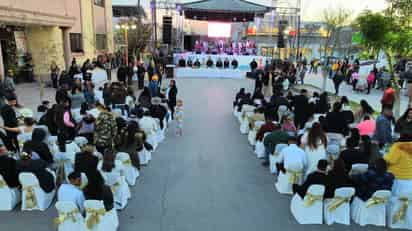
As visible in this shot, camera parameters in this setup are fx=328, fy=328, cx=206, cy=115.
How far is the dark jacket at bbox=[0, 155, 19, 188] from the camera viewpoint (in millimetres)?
4938

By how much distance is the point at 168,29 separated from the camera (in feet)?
75.7

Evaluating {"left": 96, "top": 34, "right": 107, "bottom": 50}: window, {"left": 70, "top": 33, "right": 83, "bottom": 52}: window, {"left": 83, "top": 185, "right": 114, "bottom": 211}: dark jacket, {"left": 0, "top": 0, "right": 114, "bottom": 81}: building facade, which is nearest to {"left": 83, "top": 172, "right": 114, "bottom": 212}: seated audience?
{"left": 83, "top": 185, "right": 114, "bottom": 211}: dark jacket

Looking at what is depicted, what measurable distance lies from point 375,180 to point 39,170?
4.93 meters

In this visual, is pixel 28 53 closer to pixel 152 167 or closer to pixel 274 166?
pixel 152 167

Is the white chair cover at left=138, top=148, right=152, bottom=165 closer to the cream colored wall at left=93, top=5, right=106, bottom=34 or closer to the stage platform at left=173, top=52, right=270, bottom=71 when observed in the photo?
the stage platform at left=173, top=52, right=270, bottom=71

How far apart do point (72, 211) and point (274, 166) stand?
388 centimetres

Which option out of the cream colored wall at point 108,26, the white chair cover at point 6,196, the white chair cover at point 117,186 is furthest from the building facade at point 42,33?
the white chair cover at point 117,186

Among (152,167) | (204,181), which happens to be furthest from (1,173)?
(204,181)

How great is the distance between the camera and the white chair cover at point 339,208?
466cm

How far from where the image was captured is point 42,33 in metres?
17.5

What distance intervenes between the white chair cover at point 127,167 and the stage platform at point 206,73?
1732 cm

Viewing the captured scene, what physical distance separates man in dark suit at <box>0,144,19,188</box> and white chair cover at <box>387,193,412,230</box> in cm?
565

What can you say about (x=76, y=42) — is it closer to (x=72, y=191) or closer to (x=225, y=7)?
(x=225, y=7)

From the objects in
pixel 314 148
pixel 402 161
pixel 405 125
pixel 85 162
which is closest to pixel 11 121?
pixel 85 162
